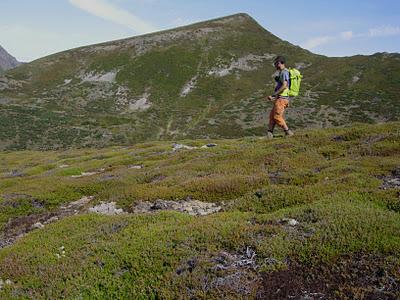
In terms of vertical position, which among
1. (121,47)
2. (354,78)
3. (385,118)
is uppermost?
(121,47)

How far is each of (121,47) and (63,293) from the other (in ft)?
525

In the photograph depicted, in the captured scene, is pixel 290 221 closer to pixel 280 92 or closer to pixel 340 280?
pixel 340 280

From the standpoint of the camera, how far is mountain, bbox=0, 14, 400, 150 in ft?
345

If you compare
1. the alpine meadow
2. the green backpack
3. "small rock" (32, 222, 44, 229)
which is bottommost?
"small rock" (32, 222, 44, 229)

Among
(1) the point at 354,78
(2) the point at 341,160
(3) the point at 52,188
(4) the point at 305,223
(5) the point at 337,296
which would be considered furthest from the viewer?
(1) the point at 354,78

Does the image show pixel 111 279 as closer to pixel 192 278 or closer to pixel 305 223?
pixel 192 278

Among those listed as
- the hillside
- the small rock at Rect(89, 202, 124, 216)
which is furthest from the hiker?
the small rock at Rect(89, 202, 124, 216)

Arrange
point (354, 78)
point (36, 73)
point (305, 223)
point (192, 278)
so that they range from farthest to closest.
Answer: point (36, 73), point (354, 78), point (305, 223), point (192, 278)

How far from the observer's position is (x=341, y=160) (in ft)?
58.0

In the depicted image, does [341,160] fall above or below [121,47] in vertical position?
below

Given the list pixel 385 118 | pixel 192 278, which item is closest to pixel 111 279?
pixel 192 278

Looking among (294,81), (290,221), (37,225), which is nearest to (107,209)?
(37,225)

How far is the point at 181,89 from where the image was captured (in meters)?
138

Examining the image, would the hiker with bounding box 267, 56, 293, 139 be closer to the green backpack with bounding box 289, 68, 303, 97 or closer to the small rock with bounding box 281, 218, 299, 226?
the green backpack with bounding box 289, 68, 303, 97
